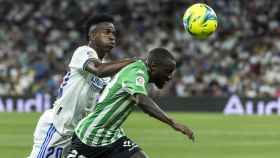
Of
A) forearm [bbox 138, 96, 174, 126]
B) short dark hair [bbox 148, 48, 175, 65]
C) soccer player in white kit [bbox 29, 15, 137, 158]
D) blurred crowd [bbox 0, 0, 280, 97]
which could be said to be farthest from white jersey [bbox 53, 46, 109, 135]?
blurred crowd [bbox 0, 0, 280, 97]

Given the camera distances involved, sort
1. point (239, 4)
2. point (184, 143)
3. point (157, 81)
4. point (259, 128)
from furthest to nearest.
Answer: point (239, 4) < point (259, 128) < point (184, 143) < point (157, 81)

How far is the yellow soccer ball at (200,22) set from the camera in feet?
30.7

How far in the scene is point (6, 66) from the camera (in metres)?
29.8

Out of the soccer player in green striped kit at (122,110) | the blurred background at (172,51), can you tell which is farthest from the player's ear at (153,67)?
the blurred background at (172,51)

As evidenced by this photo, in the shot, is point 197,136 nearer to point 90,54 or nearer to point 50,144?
point 50,144

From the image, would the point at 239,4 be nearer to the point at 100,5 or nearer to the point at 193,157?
the point at 100,5

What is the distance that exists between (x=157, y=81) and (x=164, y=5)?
86.8 feet

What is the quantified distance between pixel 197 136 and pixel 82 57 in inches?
465

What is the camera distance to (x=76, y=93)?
8.33 meters

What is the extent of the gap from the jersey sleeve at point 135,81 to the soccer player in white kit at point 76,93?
88cm

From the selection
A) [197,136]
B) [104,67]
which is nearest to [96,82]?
[104,67]

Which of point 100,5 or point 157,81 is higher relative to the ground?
point 157,81

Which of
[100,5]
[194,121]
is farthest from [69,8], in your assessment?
[194,121]

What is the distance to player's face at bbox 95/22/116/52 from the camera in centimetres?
824
